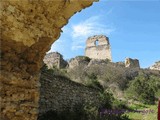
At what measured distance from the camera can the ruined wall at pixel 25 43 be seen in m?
3.56

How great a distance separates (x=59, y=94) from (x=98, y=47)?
35876 millimetres

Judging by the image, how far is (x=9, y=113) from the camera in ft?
12.3

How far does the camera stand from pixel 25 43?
3787 millimetres

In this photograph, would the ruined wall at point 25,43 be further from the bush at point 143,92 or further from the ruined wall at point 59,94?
the bush at point 143,92

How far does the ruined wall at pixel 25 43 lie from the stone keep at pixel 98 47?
40899 millimetres

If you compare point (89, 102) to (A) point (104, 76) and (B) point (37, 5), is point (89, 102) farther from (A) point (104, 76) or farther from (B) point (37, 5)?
(A) point (104, 76)

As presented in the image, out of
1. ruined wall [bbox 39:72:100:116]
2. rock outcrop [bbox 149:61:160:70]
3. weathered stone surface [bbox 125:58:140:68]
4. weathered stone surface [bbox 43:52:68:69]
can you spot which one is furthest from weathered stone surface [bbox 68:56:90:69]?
ruined wall [bbox 39:72:100:116]

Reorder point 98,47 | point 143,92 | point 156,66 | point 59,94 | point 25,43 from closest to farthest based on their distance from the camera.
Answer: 1. point 25,43
2. point 59,94
3. point 143,92
4. point 156,66
5. point 98,47

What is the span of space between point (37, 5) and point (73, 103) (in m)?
8.21

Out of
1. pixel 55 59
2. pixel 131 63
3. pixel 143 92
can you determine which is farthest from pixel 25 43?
pixel 131 63

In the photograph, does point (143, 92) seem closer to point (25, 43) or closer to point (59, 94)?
point (59, 94)

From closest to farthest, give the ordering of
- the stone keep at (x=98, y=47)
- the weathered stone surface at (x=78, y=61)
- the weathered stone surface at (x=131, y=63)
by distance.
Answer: the weathered stone surface at (x=78, y=61) → the weathered stone surface at (x=131, y=63) → the stone keep at (x=98, y=47)

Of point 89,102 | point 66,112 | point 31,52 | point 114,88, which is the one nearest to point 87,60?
point 114,88

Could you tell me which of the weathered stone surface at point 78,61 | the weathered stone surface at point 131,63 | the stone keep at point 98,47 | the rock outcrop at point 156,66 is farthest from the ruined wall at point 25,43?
the stone keep at point 98,47
